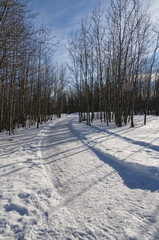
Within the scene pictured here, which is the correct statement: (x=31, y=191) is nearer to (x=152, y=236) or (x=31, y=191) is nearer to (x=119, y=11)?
(x=152, y=236)

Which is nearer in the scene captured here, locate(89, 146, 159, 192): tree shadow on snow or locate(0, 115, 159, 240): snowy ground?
locate(0, 115, 159, 240): snowy ground

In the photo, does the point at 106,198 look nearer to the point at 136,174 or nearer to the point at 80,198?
the point at 80,198

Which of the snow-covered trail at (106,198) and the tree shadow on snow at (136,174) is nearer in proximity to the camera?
the snow-covered trail at (106,198)

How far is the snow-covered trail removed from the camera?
1.90 meters

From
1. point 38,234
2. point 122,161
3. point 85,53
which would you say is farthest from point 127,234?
point 85,53

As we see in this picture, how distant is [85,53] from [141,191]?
14414 millimetres

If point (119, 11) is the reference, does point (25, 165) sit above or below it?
below

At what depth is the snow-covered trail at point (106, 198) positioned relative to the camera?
1896 millimetres

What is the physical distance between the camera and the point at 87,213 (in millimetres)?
2223

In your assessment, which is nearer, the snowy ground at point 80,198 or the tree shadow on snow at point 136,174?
the snowy ground at point 80,198

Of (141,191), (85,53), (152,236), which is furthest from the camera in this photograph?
(85,53)

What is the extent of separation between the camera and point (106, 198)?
261 cm

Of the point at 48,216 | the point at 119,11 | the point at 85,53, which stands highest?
the point at 119,11

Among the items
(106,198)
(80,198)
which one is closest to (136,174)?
(106,198)
